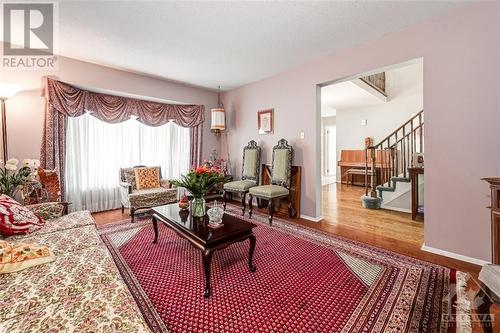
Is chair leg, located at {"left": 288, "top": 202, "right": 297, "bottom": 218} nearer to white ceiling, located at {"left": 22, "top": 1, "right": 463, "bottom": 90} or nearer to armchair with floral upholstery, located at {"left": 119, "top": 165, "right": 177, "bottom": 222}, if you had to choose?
armchair with floral upholstery, located at {"left": 119, "top": 165, "right": 177, "bottom": 222}

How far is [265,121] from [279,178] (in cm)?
123

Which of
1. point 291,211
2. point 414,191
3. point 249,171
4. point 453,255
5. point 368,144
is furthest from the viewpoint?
point 368,144

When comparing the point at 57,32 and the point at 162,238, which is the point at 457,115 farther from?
the point at 57,32

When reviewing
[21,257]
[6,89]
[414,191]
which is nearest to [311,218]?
[414,191]

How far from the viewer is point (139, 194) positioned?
3.57m

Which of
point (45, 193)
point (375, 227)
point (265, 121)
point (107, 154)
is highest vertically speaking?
point (265, 121)

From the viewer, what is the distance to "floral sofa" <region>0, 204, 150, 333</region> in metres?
0.92

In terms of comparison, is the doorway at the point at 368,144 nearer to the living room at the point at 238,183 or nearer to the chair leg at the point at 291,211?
the living room at the point at 238,183

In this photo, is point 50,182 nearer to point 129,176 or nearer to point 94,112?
point 129,176

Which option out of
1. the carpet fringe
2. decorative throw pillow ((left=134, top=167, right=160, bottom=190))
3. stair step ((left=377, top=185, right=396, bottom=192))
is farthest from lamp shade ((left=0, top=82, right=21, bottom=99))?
stair step ((left=377, top=185, right=396, bottom=192))

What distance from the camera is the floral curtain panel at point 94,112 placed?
10.8 ft

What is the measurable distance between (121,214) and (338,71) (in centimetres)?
Result: 425

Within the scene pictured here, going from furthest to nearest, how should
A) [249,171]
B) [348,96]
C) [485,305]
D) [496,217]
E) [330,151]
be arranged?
[330,151]
[348,96]
[249,171]
[496,217]
[485,305]

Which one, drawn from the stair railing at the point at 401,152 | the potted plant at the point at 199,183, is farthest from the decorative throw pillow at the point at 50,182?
the stair railing at the point at 401,152
